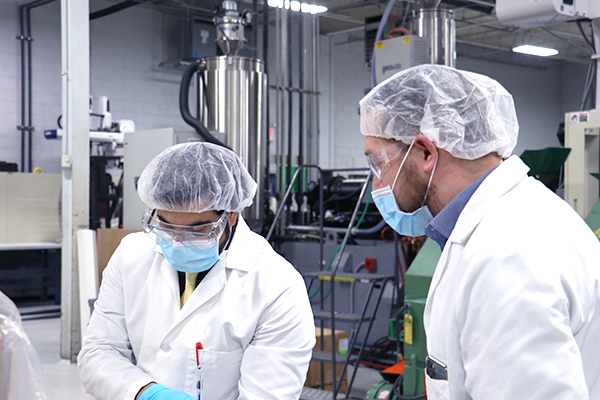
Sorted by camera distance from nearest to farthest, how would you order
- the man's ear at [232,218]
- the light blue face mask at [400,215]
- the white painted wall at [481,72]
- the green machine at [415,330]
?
the light blue face mask at [400,215] < the man's ear at [232,218] < the green machine at [415,330] < the white painted wall at [481,72]

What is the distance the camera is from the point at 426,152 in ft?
Answer: 3.42

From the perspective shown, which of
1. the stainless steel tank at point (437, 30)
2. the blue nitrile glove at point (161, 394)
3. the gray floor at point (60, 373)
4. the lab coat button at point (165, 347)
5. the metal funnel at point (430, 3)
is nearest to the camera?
the blue nitrile glove at point (161, 394)

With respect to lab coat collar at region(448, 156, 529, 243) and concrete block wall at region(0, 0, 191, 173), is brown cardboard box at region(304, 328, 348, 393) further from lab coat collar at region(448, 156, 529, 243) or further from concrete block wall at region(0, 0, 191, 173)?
concrete block wall at region(0, 0, 191, 173)

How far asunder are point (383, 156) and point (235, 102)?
3360 millimetres

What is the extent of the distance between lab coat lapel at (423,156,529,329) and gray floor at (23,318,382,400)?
277cm

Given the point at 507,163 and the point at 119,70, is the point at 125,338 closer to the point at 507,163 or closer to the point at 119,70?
the point at 507,163

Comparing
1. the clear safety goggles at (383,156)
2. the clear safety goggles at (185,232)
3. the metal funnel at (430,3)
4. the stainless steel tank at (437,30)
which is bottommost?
the clear safety goggles at (185,232)

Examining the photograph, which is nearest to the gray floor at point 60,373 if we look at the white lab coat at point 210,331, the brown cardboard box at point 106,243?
the brown cardboard box at point 106,243

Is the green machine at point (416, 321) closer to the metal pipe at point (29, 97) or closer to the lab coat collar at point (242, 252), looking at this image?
the lab coat collar at point (242, 252)

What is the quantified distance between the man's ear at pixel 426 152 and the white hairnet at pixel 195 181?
0.61 m

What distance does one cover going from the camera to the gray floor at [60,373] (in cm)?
348

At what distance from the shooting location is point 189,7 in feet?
25.1

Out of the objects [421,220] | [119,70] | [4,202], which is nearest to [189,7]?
[119,70]

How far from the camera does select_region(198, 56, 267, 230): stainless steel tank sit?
14.2 ft
